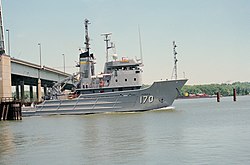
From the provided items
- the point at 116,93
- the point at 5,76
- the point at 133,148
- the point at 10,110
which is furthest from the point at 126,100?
the point at 133,148

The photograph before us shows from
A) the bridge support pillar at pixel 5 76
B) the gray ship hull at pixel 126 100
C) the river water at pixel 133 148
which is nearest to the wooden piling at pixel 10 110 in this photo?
the bridge support pillar at pixel 5 76

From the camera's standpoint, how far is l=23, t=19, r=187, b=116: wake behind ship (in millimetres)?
58000

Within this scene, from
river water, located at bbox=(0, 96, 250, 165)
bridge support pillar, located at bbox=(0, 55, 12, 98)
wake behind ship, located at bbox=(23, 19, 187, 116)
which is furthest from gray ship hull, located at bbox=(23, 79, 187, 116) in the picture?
river water, located at bbox=(0, 96, 250, 165)

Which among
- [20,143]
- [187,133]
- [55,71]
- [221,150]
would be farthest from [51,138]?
[55,71]

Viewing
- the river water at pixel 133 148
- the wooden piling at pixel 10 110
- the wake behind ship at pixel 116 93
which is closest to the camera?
the river water at pixel 133 148

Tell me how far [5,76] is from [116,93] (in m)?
14.3

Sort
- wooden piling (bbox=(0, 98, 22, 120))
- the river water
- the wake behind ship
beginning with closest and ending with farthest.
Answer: the river water → wooden piling (bbox=(0, 98, 22, 120)) → the wake behind ship

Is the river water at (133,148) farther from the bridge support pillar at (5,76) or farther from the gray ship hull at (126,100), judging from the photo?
the bridge support pillar at (5,76)

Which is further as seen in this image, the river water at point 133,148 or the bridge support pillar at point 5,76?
the bridge support pillar at point 5,76

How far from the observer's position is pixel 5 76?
59062mm

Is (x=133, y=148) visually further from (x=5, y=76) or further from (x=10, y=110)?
(x=5, y=76)

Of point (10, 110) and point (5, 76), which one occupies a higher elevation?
point (5, 76)

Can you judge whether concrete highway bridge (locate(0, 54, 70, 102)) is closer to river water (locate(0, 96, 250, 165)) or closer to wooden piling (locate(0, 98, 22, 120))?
wooden piling (locate(0, 98, 22, 120))

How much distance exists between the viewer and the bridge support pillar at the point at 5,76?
58219mm
